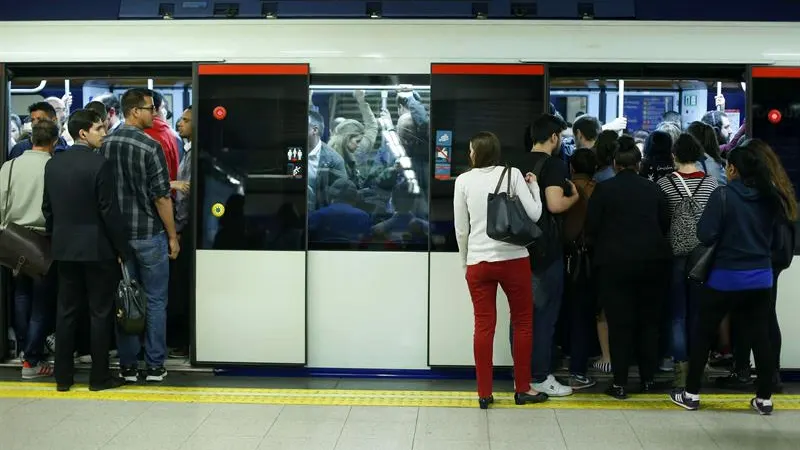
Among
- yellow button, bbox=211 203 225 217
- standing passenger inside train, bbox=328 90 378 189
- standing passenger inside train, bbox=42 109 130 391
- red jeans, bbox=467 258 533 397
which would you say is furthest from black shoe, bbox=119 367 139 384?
red jeans, bbox=467 258 533 397

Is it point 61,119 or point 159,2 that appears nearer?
point 159,2

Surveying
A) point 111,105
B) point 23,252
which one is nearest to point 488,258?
point 23,252

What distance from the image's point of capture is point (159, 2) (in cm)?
552

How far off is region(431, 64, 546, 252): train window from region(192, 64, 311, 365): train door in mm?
802

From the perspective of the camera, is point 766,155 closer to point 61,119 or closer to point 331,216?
point 331,216

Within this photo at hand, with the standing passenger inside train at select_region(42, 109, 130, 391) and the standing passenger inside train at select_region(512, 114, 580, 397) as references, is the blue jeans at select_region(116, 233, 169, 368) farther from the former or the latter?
the standing passenger inside train at select_region(512, 114, 580, 397)

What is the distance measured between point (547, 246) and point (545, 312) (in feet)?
1.27

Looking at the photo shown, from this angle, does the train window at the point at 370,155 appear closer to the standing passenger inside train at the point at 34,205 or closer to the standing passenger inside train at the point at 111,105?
the standing passenger inside train at the point at 34,205

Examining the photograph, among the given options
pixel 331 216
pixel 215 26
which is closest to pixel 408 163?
pixel 331 216

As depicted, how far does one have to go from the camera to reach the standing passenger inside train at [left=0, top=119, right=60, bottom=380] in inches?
212

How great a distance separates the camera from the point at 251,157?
214 inches

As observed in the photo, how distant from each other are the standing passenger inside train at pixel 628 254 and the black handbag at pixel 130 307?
2.61 meters

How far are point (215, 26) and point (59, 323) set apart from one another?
199cm

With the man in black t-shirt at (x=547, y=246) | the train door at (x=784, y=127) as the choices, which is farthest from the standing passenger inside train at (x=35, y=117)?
the train door at (x=784, y=127)
